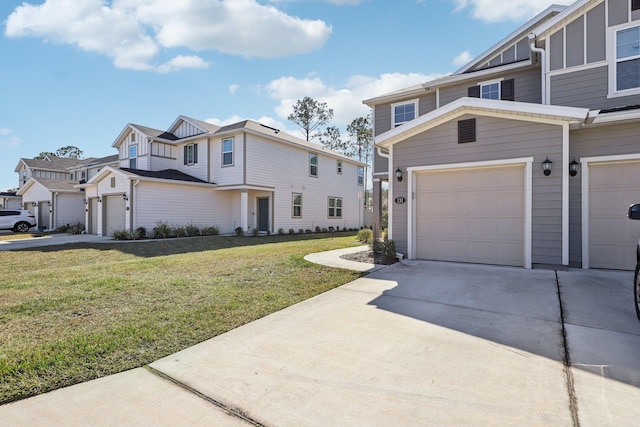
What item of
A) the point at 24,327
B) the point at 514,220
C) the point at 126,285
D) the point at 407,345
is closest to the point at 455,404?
the point at 407,345

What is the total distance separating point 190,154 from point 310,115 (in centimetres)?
1755

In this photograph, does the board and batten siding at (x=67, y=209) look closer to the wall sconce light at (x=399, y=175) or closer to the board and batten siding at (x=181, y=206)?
the board and batten siding at (x=181, y=206)

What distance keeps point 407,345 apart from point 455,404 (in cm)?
100

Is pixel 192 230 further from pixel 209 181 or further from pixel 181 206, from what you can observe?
pixel 209 181

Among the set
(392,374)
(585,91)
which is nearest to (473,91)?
(585,91)

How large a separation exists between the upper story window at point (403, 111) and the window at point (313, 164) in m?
9.14

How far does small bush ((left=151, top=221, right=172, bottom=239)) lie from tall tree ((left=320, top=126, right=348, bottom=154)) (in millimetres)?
22668

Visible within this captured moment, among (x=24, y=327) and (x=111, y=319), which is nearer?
(x=24, y=327)

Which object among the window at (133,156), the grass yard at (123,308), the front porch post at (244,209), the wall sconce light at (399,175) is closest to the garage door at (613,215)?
the wall sconce light at (399,175)

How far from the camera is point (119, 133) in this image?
19859mm

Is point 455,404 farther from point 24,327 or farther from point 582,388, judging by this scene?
point 24,327

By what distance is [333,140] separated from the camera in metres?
35.8

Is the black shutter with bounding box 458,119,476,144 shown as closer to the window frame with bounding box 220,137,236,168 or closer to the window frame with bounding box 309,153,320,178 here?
the window frame with bounding box 220,137,236,168

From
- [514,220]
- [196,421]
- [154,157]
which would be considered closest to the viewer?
[196,421]
